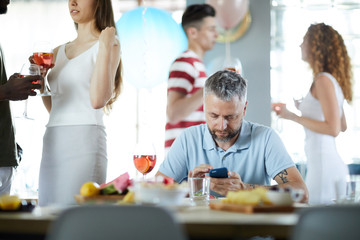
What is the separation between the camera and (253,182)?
2.08 m

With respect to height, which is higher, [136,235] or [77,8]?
[77,8]

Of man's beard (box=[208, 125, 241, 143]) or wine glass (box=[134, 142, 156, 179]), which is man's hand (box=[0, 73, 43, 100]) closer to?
wine glass (box=[134, 142, 156, 179])

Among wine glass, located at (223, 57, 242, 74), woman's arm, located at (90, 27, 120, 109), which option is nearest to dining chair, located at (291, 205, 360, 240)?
woman's arm, located at (90, 27, 120, 109)

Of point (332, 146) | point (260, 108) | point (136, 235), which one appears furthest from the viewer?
point (260, 108)

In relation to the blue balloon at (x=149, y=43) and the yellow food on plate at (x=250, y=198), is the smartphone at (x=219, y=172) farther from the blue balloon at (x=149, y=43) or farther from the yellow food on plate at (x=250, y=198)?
the blue balloon at (x=149, y=43)

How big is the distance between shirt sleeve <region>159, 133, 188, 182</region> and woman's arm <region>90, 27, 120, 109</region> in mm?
382

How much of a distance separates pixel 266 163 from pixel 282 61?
3.74 metres

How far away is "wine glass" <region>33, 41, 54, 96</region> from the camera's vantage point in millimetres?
1988

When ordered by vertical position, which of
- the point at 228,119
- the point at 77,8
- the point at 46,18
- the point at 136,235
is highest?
the point at 46,18

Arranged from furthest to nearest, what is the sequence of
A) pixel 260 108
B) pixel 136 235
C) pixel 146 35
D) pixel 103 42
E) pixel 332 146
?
pixel 260 108 < pixel 146 35 < pixel 332 146 < pixel 103 42 < pixel 136 235

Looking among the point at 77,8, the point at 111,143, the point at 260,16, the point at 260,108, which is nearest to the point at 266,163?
the point at 77,8

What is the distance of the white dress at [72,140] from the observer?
2031 mm

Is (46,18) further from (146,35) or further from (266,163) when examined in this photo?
(266,163)

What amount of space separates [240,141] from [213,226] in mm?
1104
